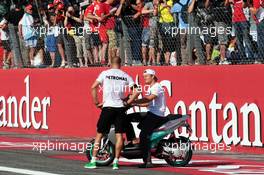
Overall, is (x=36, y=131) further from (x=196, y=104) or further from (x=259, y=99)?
(x=259, y=99)

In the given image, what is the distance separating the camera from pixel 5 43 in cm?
2461

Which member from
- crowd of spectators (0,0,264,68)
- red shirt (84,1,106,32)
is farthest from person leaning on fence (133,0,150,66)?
red shirt (84,1,106,32)

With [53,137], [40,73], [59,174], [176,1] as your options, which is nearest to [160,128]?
[59,174]

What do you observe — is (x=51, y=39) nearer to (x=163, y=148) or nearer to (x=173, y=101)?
(x=173, y=101)

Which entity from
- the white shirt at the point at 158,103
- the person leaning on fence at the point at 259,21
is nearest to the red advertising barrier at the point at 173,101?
the person leaning on fence at the point at 259,21

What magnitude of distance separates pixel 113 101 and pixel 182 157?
1608 mm

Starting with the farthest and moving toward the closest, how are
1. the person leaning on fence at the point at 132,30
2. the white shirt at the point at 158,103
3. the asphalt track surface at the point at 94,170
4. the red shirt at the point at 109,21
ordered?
1. the red shirt at the point at 109,21
2. the person leaning on fence at the point at 132,30
3. the white shirt at the point at 158,103
4. the asphalt track surface at the point at 94,170

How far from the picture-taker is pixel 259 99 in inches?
680

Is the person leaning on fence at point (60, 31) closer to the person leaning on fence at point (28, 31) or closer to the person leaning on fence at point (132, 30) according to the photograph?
the person leaning on fence at point (28, 31)

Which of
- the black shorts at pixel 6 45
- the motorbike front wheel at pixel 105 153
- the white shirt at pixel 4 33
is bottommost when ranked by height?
the motorbike front wheel at pixel 105 153

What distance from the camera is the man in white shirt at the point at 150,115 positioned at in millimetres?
14727

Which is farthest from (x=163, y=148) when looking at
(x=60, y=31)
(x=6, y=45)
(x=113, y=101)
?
(x=6, y=45)

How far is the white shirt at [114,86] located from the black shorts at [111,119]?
85mm

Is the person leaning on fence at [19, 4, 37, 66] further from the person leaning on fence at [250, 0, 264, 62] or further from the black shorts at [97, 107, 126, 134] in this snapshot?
the black shorts at [97, 107, 126, 134]
